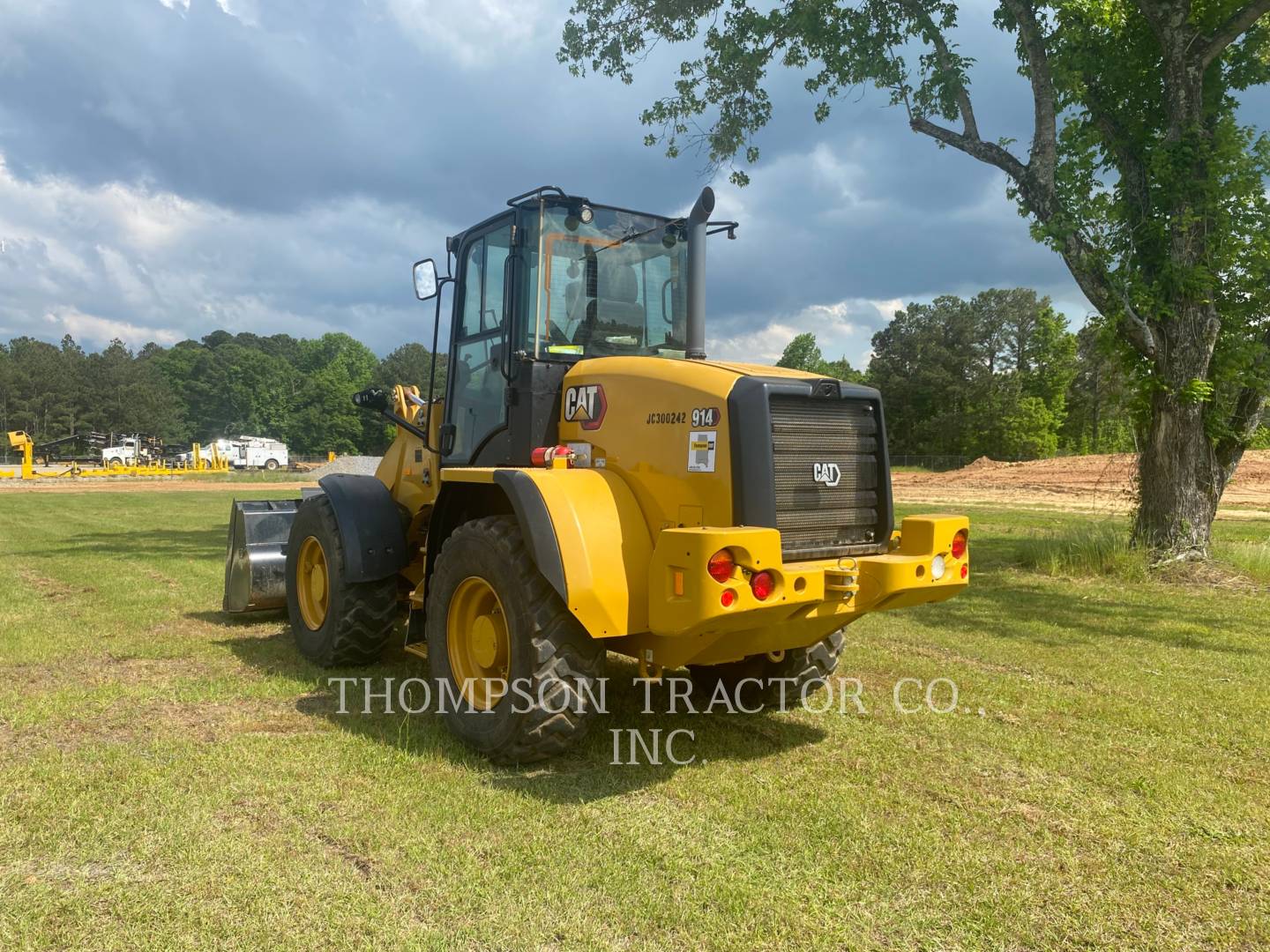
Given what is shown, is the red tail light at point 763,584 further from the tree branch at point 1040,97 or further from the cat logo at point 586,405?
the tree branch at point 1040,97

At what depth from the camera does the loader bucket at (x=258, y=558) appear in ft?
24.6

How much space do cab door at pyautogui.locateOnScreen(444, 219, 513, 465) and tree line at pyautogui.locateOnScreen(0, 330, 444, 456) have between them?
74977mm

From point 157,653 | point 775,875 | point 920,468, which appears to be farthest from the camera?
point 920,468

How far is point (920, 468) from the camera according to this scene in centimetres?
5647

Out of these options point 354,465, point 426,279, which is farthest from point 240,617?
point 354,465

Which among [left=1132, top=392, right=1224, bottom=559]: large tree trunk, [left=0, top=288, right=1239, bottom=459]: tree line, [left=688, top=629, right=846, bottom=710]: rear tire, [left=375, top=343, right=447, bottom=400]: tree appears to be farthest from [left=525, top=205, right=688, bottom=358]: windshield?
[left=375, top=343, right=447, bottom=400]: tree

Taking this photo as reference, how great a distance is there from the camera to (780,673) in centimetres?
535

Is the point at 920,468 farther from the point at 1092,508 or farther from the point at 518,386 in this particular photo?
the point at 518,386

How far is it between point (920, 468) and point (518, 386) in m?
54.6

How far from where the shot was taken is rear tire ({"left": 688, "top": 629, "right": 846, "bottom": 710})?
5.33 m

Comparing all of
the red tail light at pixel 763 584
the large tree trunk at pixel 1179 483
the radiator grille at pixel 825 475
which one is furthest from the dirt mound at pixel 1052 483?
the red tail light at pixel 763 584

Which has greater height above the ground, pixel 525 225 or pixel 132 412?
pixel 132 412

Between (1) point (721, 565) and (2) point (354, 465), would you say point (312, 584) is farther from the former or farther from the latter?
(2) point (354, 465)

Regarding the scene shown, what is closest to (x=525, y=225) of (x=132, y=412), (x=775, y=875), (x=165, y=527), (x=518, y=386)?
(x=518, y=386)
